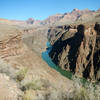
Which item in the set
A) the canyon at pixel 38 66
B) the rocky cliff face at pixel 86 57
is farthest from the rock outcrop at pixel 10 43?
the rocky cliff face at pixel 86 57

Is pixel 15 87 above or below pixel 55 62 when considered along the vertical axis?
above

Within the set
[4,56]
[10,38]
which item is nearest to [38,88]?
[4,56]

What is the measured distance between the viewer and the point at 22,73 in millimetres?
12086

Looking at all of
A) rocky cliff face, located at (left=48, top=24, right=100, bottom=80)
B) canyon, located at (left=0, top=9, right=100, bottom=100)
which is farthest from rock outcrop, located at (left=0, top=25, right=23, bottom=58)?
rocky cliff face, located at (left=48, top=24, right=100, bottom=80)

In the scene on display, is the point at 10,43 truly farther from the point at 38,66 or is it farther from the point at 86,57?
the point at 86,57

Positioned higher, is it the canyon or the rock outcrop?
the rock outcrop

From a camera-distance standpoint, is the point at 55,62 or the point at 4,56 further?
the point at 55,62

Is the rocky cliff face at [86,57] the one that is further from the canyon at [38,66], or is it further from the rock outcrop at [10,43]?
the rock outcrop at [10,43]

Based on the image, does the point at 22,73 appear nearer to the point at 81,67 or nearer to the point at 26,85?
the point at 26,85

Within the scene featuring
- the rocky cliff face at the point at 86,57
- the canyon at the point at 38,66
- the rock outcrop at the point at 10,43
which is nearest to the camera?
the canyon at the point at 38,66

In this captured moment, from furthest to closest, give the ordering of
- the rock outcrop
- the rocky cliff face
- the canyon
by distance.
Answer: the rocky cliff face < the rock outcrop < the canyon

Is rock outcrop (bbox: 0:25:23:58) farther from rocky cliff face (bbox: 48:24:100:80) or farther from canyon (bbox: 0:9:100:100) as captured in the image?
rocky cliff face (bbox: 48:24:100:80)

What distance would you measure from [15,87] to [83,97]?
5149 millimetres

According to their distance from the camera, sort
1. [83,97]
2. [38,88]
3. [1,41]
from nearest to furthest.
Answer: [83,97]
[38,88]
[1,41]
